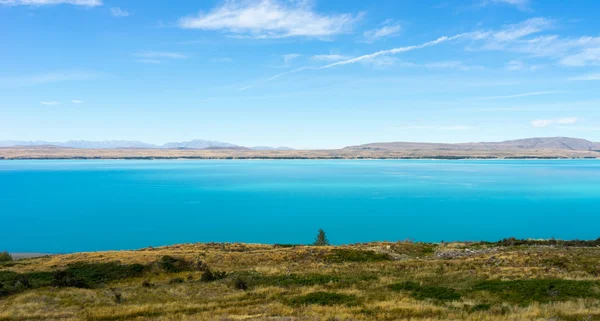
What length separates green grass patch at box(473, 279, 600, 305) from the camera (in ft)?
40.6

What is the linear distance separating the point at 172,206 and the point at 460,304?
6788 cm

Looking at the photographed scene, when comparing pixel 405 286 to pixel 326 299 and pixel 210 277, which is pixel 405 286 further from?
pixel 210 277

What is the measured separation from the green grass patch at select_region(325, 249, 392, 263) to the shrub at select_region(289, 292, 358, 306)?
10616 millimetres

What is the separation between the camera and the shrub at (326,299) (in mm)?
12367

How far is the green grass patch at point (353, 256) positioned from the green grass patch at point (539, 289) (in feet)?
32.6

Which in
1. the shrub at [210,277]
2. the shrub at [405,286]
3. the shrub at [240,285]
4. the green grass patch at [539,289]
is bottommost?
the shrub at [210,277]

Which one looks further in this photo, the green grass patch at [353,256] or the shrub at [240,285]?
the green grass patch at [353,256]

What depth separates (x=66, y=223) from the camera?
192 ft

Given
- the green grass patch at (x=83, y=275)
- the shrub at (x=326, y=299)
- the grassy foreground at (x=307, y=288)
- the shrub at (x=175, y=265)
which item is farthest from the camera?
the shrub at (x=175, y=265)

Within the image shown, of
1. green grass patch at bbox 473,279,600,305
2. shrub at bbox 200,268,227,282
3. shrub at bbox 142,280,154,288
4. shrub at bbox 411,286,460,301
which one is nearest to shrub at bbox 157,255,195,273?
shrub at bbox 142,280,154,288

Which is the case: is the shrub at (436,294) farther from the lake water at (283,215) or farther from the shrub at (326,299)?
the lake water at (283,215)

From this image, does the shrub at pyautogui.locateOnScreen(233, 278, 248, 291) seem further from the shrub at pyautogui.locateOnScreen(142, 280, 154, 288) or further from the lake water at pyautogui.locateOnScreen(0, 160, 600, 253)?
the lake water at pyautogui.locateOnScreen(0, 160, 600, 253)

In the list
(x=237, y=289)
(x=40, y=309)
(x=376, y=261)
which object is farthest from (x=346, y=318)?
(x=376, y=261)

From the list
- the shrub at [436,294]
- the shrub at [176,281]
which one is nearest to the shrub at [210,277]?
the shrub at [176,281]
